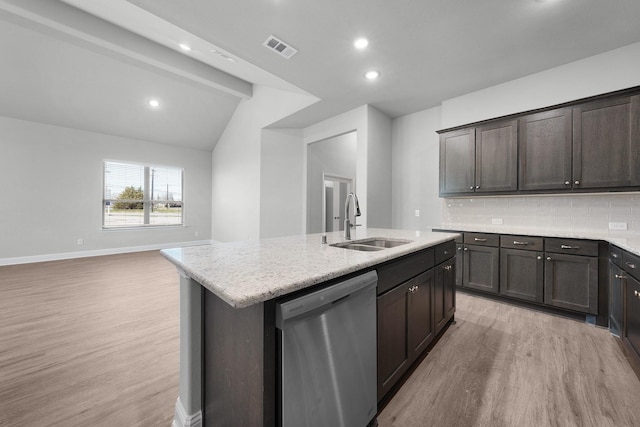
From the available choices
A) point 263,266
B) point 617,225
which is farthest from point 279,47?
point 617,225

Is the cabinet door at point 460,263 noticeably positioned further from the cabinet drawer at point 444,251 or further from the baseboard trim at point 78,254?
the baseboard trim at point 78,254

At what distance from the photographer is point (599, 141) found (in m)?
2.58

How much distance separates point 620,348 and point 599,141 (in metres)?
1.96

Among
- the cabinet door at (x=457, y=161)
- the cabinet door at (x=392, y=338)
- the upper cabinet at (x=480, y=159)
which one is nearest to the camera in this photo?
the cabinet door at (x=392, y=338)

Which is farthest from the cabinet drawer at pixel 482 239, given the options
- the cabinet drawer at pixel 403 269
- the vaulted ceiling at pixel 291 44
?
the vaulted ceiling at pixel 291 44

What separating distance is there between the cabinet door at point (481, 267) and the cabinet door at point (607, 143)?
1117mm

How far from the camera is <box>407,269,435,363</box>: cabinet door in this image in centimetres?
171

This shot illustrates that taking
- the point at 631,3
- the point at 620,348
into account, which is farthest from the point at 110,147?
the point at 620,348

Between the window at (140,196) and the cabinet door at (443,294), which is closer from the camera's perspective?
the cabinet door at (443,294)

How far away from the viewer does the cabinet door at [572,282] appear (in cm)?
247

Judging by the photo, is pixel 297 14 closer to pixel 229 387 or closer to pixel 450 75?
pixel 450 75

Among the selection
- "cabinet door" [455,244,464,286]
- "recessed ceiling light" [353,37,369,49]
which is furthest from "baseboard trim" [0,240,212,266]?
"cabinet door" [455,244,464,286]

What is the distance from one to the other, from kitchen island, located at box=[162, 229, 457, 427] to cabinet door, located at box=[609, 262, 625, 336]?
203 cm

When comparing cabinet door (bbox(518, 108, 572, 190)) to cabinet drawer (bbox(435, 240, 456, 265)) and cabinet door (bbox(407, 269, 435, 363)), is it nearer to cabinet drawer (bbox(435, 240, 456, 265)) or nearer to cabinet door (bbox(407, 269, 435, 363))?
cabinet drawer (bbox(435, 240, 456, 265))
